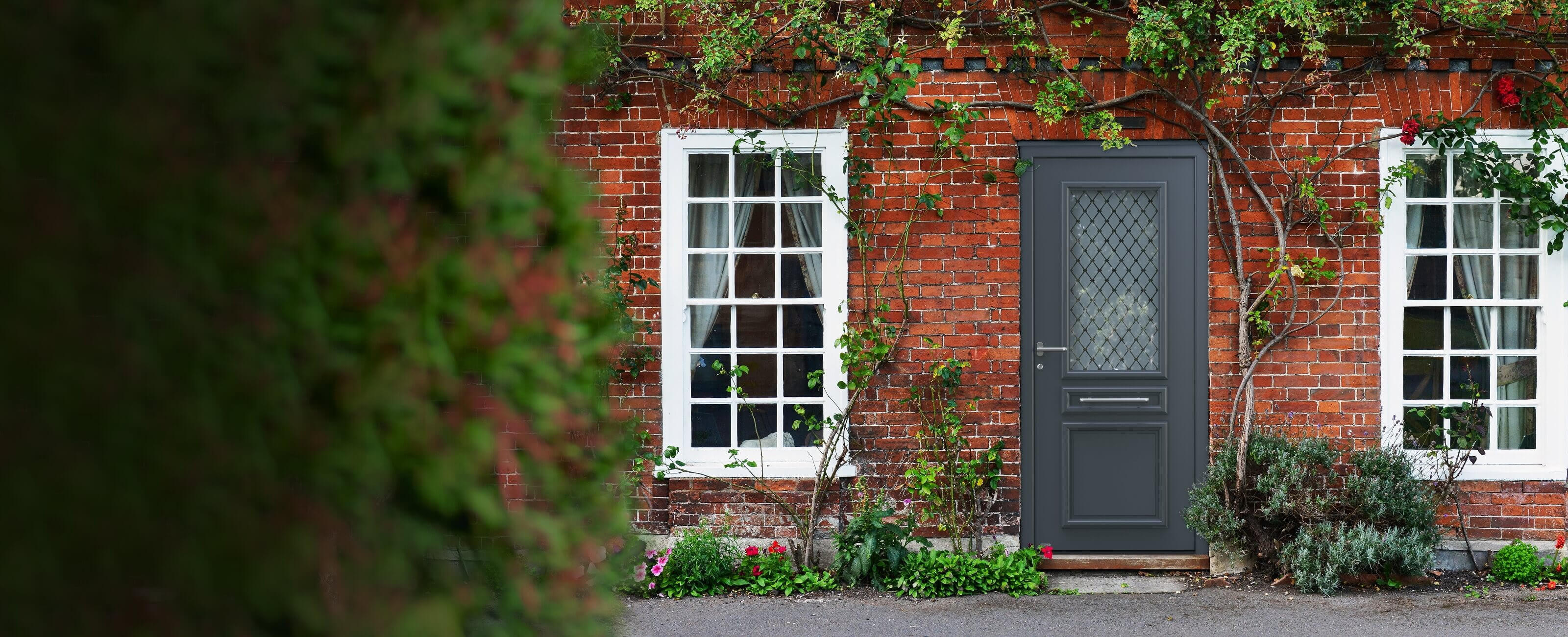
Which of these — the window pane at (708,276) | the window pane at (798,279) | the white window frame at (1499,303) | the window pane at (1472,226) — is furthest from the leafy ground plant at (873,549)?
the window pane at (1472,226)

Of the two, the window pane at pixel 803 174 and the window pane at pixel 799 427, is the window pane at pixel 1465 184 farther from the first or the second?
the window pane at pixel 799 427

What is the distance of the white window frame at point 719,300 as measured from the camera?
608 cm

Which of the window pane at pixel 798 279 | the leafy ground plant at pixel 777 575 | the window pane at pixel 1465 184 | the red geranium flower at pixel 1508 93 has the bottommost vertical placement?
the leafy ground plant at pixel 777 575

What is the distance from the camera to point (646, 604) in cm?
570

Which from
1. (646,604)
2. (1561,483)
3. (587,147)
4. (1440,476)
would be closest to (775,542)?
(646,604)

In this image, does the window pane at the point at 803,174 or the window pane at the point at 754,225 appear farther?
the window pane at the point at 754,225

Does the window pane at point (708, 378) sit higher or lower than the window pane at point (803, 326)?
lower

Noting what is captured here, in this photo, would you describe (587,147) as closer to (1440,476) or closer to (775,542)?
(775,542)

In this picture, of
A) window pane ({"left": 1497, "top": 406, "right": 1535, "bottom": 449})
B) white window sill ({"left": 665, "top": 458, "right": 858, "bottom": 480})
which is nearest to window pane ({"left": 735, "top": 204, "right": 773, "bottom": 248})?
white window sill ({"left": 665, "top": 458, "right": 858, "bottom": 480})

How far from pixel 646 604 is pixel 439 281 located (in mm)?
4711

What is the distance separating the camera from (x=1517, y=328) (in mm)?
6203

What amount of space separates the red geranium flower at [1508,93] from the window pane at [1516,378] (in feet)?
4.99

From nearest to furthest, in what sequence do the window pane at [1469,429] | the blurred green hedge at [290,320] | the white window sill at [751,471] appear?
the blurred green hedge at [290,320], the window pane at [1469,429], the white window sill at [751,471]

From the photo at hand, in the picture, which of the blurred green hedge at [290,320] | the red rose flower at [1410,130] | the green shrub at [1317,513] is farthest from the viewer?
the red rose flower at [1410,130]
